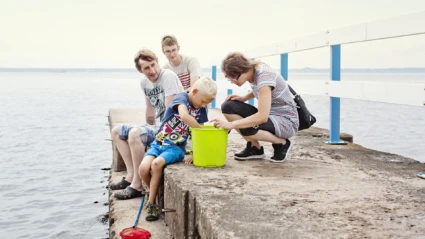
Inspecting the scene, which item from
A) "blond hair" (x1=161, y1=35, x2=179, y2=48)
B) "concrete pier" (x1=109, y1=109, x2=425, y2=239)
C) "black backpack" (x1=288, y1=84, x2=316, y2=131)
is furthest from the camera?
"blond hair" (x1=161, y1=35, x2=179, y2=48)

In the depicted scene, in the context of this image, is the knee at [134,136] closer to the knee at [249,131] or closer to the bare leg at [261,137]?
the bare leg at [261,137]

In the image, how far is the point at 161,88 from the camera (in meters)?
4.36

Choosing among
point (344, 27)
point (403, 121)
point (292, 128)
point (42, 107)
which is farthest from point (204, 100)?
point (42, 107)

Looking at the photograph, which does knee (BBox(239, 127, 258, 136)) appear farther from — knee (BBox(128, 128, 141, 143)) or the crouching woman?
knee (BBox(128, 128, 141, 143))

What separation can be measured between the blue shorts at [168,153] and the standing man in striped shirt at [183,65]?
6.16ft

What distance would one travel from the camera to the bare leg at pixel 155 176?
3.52 metres

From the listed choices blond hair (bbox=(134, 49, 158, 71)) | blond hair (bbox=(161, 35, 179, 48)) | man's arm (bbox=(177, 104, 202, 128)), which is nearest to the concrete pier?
man's arm (bbox=(177, 104, 202, 128))

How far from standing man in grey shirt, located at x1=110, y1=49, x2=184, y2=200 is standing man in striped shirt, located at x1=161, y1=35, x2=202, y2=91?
95 centimetres

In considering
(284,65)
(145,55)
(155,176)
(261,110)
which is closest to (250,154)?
(261,110)

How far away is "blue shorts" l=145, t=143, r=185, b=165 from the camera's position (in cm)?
357

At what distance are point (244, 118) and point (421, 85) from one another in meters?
1.25

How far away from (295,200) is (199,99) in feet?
4.09

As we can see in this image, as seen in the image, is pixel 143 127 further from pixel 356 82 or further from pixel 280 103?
pixel 356 82

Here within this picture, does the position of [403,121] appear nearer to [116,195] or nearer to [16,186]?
[16,186]
